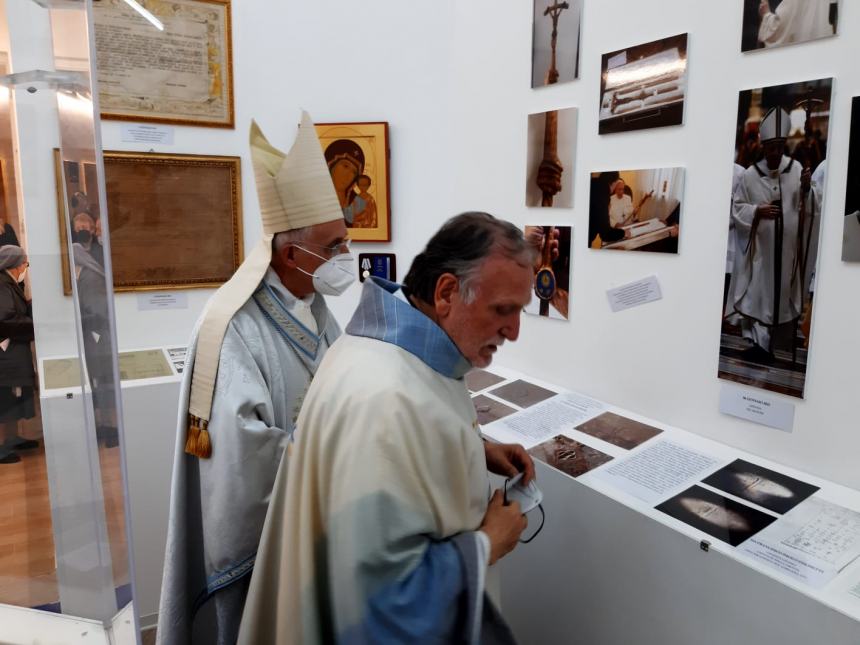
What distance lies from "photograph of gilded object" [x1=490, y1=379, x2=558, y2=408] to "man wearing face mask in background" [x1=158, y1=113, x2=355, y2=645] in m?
0.92

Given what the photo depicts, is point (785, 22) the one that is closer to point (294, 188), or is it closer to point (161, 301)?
point (294, 188)

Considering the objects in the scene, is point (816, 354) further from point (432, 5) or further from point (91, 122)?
point (432, 5)

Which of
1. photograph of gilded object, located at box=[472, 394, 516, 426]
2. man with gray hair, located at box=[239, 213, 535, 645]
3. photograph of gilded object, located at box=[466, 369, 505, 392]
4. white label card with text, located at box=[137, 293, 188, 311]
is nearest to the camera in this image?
man with gray hair, located at box=[239, 213, 535, 645]

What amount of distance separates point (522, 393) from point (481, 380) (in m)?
0.27

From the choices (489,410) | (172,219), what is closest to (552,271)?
(489,410)

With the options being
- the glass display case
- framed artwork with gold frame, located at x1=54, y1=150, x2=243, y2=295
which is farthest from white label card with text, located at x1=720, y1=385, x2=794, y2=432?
framed artwork with gold frame, located at x1=54, y1=150, x2=243, y2=295

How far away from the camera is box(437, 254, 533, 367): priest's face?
59.1 inches

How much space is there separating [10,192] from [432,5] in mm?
2824

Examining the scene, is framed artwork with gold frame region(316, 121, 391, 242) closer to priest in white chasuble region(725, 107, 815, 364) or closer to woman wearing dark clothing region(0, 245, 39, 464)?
priest in white chasuble region(725, 107, 815, 364)

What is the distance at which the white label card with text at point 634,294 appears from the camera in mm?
2344

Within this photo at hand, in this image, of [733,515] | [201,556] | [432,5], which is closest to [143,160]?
[432,5]

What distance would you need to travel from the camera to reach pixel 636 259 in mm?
2406

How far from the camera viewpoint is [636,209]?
7.77ft

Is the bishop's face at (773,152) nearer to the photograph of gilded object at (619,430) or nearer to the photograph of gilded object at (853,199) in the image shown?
the photograph of gilded object at (853,199)
